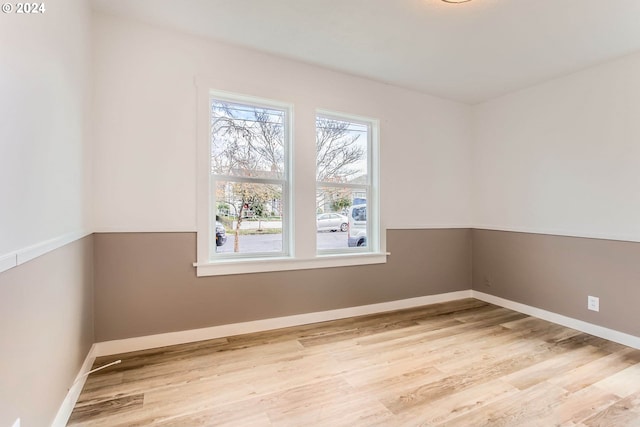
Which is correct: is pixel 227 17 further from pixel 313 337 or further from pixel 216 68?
pixel 313 337

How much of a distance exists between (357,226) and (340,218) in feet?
0.81

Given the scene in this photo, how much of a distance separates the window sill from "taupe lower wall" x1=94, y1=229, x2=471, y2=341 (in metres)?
0.05

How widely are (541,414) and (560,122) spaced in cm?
287

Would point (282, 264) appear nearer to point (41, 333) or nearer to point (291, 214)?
point (291, 214)

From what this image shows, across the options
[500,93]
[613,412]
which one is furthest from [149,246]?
[500,93]

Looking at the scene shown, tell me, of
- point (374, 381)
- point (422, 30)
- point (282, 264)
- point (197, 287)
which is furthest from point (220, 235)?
point (422, 30)

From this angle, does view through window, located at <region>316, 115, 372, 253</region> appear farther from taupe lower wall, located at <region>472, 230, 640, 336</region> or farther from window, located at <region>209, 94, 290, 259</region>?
taupe lower wall, located at <region>472, 230, 640, 336</region>

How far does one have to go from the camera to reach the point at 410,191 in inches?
148

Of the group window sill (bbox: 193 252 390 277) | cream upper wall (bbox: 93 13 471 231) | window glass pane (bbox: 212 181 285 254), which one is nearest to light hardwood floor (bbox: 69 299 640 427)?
window sill (bbox: 193 252 390 277)

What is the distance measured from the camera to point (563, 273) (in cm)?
323

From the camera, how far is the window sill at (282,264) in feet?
8.98

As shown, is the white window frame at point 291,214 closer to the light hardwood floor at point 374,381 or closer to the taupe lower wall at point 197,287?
the taupe lower wall at point 197,287

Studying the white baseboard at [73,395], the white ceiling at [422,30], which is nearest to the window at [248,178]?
the white ceiling at [422,30]

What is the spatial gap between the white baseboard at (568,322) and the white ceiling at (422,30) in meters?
2.51
